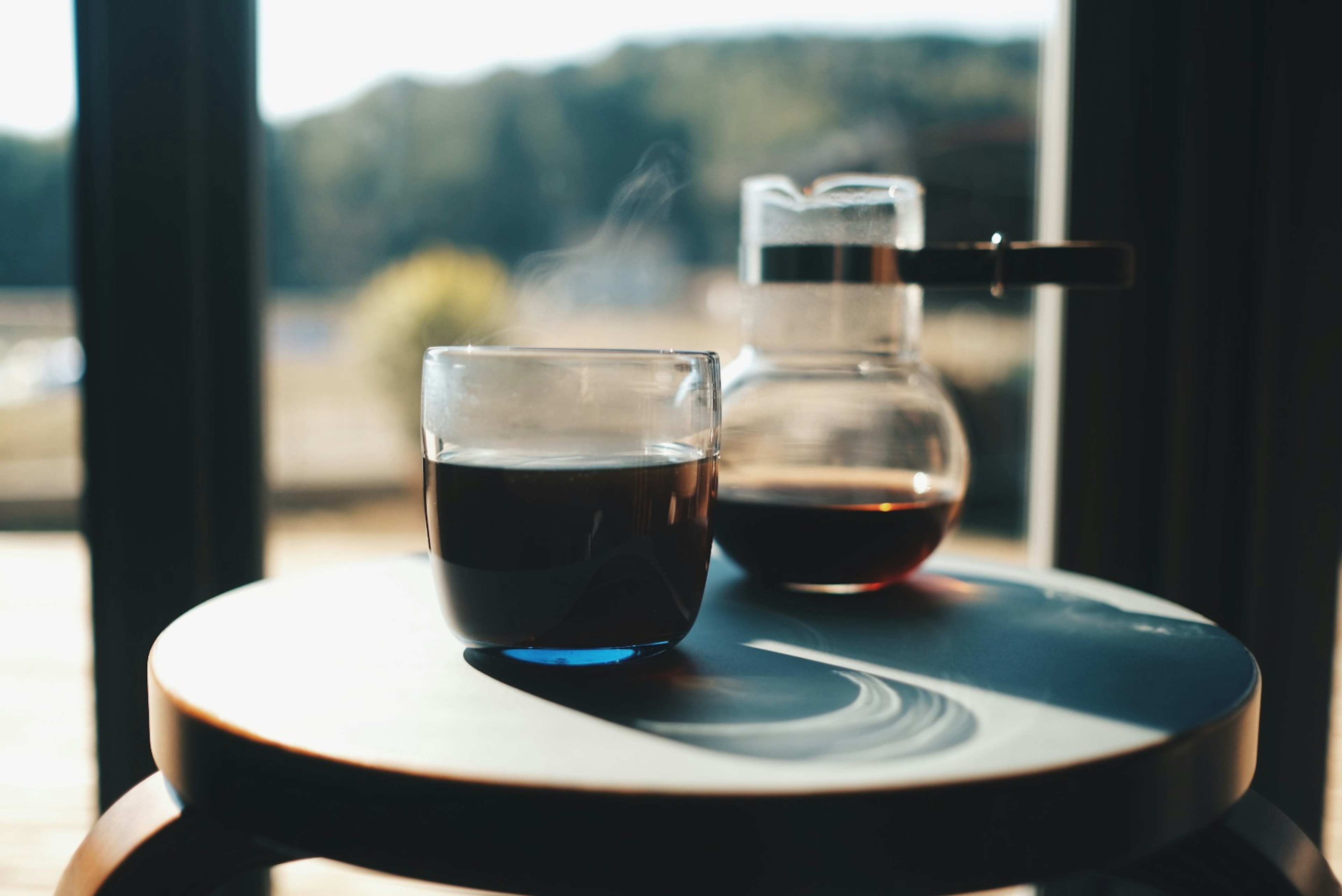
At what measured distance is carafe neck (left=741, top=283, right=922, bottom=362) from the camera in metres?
0.77

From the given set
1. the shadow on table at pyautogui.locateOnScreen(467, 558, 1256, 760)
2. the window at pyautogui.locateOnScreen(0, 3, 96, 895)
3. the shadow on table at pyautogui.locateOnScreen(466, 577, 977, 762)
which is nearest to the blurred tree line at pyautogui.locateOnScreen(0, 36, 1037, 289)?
the window at pyautogui.locateOnScreen(0, 3, 96, 895)

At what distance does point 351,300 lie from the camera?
59.1 inches

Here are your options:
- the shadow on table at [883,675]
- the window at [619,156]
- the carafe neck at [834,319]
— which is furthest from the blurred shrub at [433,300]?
the shadow on table at [883,675]

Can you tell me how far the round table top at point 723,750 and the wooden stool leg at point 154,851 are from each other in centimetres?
4

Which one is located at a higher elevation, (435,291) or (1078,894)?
(435,291)

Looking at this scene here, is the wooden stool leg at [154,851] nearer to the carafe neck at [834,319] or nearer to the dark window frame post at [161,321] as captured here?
the carafe neck at [834,319]

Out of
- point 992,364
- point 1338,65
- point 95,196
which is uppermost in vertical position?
point 1338,65

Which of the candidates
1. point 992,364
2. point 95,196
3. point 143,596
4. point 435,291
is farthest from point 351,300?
point 992,364

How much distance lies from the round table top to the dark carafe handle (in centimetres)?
24

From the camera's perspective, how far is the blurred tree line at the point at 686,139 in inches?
54.9

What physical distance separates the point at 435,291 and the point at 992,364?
84 centimetres

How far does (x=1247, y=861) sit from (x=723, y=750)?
0.32 m

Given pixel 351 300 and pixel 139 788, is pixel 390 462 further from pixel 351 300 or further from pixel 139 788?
pixel 139 788

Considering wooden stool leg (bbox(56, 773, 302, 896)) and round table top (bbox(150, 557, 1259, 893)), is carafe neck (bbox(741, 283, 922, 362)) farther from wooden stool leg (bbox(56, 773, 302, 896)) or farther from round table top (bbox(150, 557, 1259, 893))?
wooden stool leg (bbox(56, 773, 302, 896))
